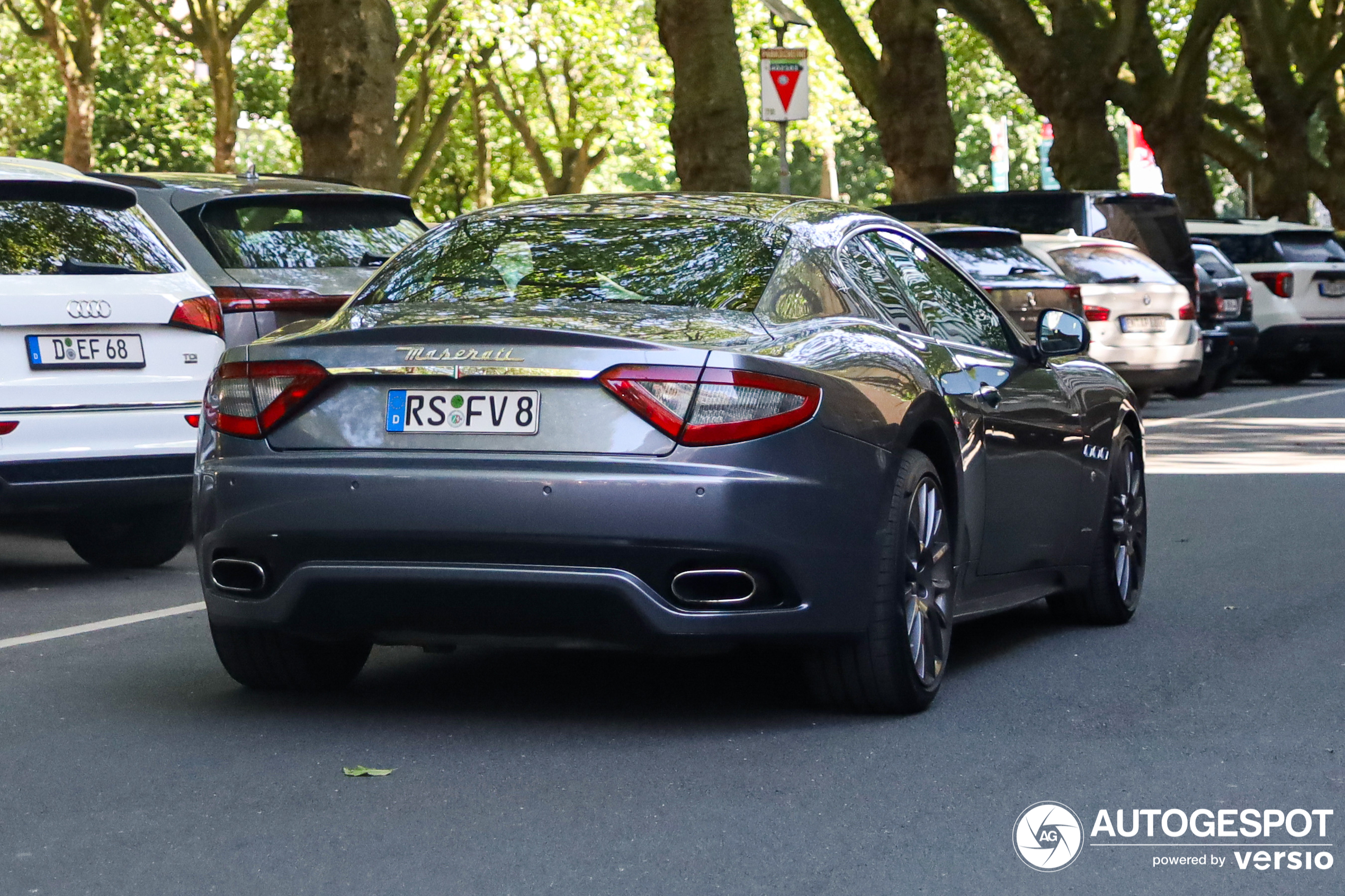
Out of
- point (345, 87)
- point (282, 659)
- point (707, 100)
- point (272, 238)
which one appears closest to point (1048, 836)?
point (282, 659)

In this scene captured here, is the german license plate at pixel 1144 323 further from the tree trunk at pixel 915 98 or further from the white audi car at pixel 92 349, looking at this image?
the white audi car at pixel 92 349

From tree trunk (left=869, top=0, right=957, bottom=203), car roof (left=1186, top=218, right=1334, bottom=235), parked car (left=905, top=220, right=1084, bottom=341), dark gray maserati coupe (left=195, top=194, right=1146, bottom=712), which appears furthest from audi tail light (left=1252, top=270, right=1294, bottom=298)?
dark gray maserati coupe (left=195, top=194, right=1146, bottom=712)

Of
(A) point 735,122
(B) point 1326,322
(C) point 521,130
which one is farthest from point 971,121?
(A) point 735,122

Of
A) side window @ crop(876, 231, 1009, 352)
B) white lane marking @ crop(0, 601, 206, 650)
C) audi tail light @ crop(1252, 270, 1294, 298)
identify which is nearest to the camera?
side window @ crop(876, 231, 1009, 352)

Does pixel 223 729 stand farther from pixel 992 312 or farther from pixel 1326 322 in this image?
pixel 1326 322

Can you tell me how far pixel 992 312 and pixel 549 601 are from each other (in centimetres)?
243

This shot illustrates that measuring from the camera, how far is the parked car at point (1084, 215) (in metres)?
18.4

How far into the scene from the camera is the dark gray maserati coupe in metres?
5.32

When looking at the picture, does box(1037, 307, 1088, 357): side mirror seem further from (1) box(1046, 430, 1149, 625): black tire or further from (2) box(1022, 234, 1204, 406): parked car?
(2) box(1022, 234, 1204, 406): parked car

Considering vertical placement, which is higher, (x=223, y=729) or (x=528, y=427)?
(x=528, y=427)

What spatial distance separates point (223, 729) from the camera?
580 centimetres

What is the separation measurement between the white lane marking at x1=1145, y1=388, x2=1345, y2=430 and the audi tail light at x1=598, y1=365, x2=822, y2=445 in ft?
41.8

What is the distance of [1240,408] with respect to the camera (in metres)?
20.0

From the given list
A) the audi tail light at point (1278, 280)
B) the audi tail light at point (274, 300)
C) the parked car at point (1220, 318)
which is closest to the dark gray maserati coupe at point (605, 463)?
the audi tail light at point (274, 300)
